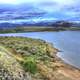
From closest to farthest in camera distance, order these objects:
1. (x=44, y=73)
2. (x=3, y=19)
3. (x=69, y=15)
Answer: (x=44, y=73)
(x=3, y=19)
(x=69, y=15)

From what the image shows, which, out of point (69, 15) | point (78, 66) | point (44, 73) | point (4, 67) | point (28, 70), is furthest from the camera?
point (69, 15)

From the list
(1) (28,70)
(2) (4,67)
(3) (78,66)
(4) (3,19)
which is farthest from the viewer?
(4) (3,19)

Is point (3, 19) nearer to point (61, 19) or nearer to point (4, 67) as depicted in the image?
point (61, 19)

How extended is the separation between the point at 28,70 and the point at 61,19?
62466 millimetres

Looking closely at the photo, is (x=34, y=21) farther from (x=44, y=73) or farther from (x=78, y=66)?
(x=44, y=73)

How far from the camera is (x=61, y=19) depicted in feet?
269

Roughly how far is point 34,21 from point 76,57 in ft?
152

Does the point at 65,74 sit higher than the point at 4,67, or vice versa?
the point at 4,67

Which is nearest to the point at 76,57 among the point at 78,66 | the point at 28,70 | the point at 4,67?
the point at 78,66

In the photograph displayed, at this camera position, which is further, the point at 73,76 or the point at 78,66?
the point at 78,66

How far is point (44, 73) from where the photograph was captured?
21266 millimetres

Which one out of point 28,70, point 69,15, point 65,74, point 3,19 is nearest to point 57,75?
point 65,74

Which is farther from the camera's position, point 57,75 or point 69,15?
point 69,15

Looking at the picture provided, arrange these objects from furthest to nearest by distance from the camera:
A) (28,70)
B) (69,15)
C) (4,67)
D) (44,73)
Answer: (69,15) < (44,73) < (28,70) < (4,67)
